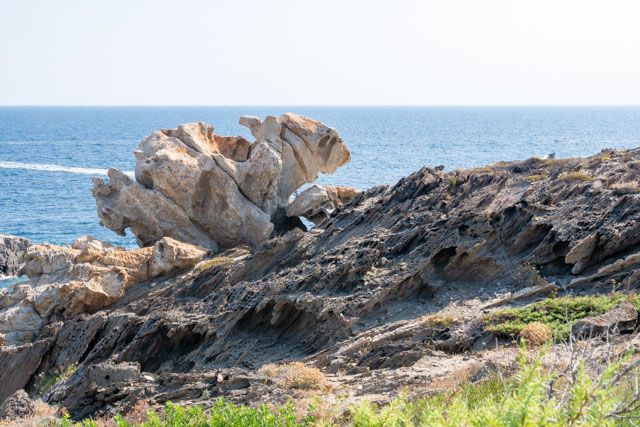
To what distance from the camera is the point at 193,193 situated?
38.2 meters

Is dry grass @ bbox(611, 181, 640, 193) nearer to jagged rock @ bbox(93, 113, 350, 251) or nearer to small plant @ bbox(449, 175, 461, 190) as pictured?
small plant @ bbox(449, 175, 461, 190)

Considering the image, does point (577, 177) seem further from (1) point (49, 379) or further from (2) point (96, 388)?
(1) point (49, 379)

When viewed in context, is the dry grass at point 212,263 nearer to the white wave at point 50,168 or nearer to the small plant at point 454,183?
the small plant at point 454,183

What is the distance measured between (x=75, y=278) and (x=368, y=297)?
15662 millimetres

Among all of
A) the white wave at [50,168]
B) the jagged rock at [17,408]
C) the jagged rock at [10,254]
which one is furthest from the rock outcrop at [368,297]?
the white wave at [50,168]

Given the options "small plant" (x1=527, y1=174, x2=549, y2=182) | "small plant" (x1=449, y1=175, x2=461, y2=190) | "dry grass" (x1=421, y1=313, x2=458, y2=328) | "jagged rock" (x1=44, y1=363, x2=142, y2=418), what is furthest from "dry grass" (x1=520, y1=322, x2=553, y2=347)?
"small plant" (x1=449, y1=175, x2=461, y2=190)

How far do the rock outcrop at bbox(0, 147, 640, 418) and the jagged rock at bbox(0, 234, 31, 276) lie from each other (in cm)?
2155

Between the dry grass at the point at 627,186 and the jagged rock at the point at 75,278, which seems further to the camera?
the jagged rock at the point at 75,278

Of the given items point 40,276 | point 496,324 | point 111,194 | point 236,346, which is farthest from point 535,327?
point 111,194

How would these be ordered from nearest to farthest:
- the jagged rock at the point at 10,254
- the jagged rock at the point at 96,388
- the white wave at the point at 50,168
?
1. the jagged rock at the point at 96,388
2. the jagged rock at the point at 10,254
3. the white wave at the point at 50,168

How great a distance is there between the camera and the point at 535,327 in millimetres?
17750

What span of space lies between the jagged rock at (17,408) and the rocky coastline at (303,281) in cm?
112

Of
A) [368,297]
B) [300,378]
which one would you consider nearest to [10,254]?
[368,297]

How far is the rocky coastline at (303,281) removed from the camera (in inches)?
742
